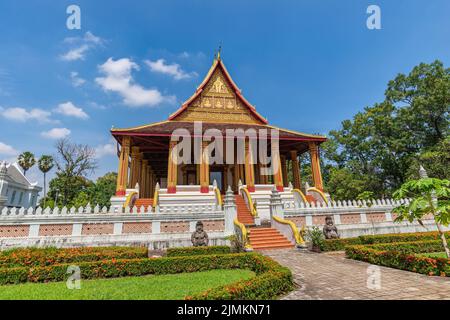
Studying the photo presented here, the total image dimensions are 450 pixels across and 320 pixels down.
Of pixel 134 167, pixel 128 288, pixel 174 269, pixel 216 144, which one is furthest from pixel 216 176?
pixel 128 288

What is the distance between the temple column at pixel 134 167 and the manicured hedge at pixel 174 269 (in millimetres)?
13222

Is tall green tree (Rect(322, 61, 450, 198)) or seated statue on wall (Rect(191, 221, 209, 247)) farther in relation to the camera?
tall green tree (Rect(322, 61, 450, 198))

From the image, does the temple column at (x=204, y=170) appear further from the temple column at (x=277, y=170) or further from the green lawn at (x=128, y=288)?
the green lawn at (x=128, y=288)

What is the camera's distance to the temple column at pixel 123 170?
16.0 m

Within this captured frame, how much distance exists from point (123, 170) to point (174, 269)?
1144 cm

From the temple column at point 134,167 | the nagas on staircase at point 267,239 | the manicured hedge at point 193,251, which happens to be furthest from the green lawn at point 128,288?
the temple column at point 134,167

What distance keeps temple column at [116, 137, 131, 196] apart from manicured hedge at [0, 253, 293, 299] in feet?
31.9

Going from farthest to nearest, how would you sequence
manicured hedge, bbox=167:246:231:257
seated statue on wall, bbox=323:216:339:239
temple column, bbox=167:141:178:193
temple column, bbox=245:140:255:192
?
temple column, bbox=245:140:255:192, temple column, bbox=167:141:178:193, seated statue on wall, bbox=323:216:339:239, manicured hedge, bbox=167:246:231:257

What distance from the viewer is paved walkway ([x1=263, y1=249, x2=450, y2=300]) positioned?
14.6 feet

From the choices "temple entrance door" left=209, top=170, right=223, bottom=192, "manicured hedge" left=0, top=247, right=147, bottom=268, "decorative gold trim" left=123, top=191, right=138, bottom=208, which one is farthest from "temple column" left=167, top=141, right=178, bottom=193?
"temple entrance door" left=209, top=170, right=223, bottom=192

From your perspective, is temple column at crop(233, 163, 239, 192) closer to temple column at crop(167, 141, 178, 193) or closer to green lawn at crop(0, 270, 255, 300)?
temple column at crop(167, 141, 178, 193)

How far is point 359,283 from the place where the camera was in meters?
5.27
